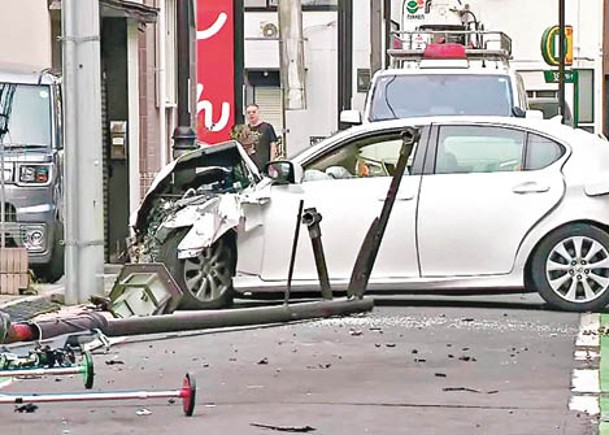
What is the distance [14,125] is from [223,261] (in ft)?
12.3

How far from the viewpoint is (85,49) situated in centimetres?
1373

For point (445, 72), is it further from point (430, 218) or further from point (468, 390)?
point (468, 390)

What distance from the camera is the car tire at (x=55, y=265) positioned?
15258 mm

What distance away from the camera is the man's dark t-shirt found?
20562 mm

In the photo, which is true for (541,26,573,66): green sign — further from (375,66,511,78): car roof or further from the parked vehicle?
the parked vehicle

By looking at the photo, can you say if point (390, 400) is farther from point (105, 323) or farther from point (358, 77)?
point (358, 77)

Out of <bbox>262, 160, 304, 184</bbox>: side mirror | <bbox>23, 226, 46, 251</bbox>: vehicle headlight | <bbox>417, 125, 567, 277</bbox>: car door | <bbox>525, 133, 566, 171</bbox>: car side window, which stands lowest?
<bbox>23, 226, 46, 251</bbox>: vehicle headlight

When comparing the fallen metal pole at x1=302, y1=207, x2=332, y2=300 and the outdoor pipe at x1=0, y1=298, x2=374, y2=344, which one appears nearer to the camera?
Answer: the outdoor pipe at x1=0, y1=298, x2=374, y2=344

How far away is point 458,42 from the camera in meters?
22.3

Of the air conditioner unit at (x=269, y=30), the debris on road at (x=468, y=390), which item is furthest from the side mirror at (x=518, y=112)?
the air conditioner unit at (x=269, y=30)

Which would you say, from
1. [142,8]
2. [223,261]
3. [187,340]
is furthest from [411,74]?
[187,340]

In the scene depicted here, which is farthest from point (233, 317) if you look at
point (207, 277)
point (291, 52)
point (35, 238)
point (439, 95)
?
point (291, 52)

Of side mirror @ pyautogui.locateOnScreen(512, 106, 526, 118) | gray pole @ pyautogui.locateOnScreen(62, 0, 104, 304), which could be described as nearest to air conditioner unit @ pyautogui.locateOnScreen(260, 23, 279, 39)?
side mirror @ pyautogui.locateOnScreen(512, 106, 526, 118)

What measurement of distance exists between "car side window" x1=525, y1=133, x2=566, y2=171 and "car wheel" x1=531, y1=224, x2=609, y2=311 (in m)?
0.57
